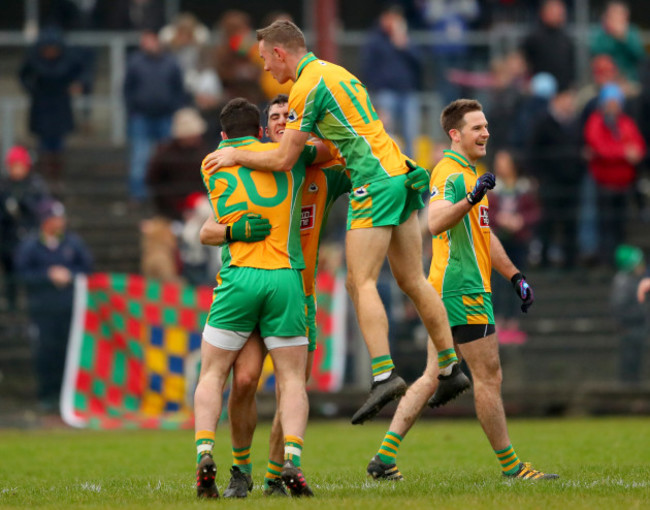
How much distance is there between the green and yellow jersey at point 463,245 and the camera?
9.05 meters

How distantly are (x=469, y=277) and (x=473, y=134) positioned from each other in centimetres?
99

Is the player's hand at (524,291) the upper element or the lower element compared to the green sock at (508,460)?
upper

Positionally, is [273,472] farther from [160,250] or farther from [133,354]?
[160,250]

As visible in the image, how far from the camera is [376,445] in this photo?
12680 millimetres

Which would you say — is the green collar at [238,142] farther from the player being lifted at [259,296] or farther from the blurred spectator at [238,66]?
the blurred spectator at [238,66]

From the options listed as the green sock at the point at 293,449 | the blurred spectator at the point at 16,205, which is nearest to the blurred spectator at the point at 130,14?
the blurred spectator at the point at 16,205

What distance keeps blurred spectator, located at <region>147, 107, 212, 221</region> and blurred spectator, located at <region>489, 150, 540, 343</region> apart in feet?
12.2

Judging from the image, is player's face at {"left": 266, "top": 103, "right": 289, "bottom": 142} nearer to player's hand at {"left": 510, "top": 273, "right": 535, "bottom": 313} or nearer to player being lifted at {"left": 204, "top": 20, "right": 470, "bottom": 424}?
player being lifted at {"left": 204, "top": 20, "right": 470, "bottom": 424}

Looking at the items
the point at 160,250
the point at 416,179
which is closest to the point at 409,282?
the point at 416,179

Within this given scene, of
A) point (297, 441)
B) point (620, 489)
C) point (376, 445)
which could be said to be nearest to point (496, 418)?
point (620, 489)

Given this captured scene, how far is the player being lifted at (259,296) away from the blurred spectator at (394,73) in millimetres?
9878

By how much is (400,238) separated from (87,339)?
754 cm

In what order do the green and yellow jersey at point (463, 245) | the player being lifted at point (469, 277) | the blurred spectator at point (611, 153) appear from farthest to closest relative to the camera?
the blurred spectator at point (611, 153), the green and yellow jersey at point (463, 245), the player being lifted at point (469, 277)

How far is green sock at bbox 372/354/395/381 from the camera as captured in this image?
8.33 meters
